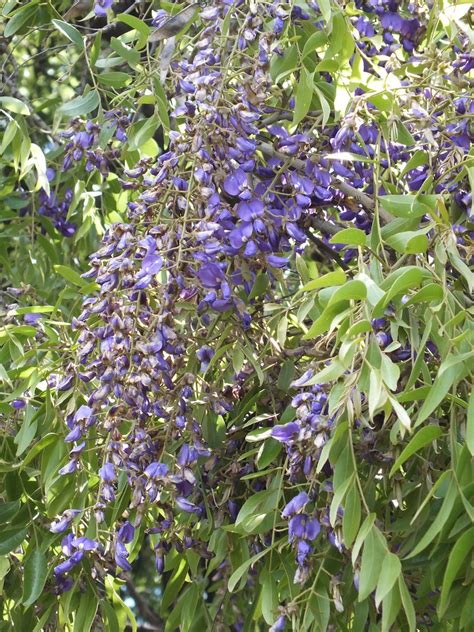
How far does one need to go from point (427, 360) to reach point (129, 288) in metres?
0.46

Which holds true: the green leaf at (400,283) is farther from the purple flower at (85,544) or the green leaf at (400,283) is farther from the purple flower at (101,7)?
the purple flower at (101,7)

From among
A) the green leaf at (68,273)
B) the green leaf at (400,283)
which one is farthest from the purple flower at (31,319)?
the green leaf at (400,283)

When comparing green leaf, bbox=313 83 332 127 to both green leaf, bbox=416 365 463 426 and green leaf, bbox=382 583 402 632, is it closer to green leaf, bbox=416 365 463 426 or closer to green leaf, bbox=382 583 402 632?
green leaf, bbox=416 365 463 426

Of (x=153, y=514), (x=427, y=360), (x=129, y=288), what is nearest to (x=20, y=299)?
(x=153, y=514)

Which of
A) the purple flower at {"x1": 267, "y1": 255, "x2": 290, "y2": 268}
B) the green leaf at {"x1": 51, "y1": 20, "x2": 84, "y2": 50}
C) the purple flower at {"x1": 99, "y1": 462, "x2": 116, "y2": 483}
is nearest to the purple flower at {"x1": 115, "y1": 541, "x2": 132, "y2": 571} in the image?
the purple flower at {"x1": 99, "y1": 462, "x2": 116, "y2": 483}

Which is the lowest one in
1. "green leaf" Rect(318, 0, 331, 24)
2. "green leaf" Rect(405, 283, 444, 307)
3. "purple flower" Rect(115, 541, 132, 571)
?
"purple flower" Rect(115, 541, 132, 571)

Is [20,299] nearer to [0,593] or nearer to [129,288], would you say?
[0,593]

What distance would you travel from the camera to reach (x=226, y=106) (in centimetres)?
175

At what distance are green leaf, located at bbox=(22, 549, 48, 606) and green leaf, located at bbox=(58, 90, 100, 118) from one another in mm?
765

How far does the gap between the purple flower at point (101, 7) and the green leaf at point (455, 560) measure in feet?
3.86

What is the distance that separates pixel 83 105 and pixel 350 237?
0.82m

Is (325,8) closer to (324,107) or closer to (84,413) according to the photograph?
(324,107)

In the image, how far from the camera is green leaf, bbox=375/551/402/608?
1399mm

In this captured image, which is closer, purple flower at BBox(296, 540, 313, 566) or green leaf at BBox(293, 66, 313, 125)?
purple flower at BBox(296, 540, 313, 566)
